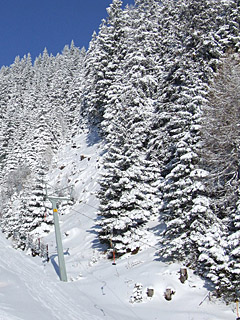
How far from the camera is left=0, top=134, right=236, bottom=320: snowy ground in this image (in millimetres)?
10586

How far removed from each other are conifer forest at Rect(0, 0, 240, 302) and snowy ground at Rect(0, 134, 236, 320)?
970 mm

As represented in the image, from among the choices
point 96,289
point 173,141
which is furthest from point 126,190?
point 96,289

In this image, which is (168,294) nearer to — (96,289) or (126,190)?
(96,289)

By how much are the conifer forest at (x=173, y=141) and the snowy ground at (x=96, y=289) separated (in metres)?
0.97

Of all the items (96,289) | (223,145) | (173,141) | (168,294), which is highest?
(173,141)

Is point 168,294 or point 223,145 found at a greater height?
point 223,145

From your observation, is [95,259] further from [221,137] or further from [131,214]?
[221,137]

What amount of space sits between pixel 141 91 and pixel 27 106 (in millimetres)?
56374

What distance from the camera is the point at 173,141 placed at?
53.7 ft

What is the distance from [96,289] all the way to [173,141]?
29.3 ft

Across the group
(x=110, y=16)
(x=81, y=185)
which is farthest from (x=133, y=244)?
(x=110, y=16)

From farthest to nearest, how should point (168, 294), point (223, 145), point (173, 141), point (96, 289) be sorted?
point (173, 141)
point (223, 145)
point (96, 289)
point (168, 294)

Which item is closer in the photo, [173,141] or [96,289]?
[96,289]

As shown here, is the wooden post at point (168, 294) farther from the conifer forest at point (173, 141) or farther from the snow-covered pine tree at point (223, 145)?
the snow-covered pine tree at point (223, 145)
